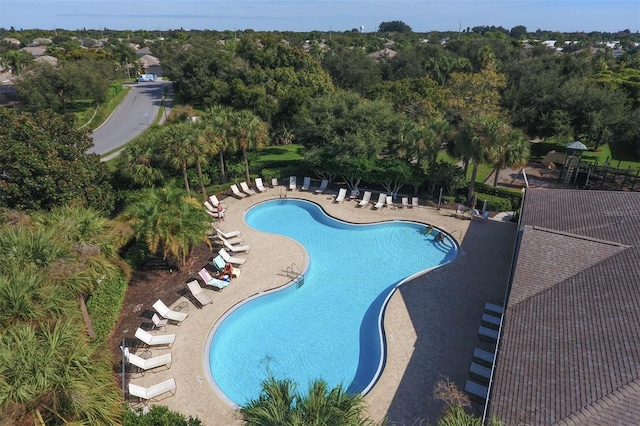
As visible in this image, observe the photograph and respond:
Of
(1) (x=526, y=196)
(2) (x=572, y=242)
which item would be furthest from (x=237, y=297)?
(1) (x=526, y=196)

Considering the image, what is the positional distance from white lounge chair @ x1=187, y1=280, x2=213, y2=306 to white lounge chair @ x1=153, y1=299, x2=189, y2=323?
108 centimetres

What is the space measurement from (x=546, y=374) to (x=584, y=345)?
5.63 ft

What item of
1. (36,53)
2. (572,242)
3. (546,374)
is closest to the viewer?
(546,374)

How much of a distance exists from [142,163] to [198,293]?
37.7ft

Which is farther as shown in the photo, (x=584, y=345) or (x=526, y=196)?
(x=526, y=196)

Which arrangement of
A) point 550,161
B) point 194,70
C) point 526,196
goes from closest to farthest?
point 526,196
point 550,161
point 194,70

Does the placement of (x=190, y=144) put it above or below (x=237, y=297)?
above

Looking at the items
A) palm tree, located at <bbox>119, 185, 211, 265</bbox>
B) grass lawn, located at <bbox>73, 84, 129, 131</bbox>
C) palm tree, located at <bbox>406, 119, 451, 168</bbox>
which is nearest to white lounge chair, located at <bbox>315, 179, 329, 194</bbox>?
palm tree, located at <bbox>406, 119, 451, 168</bbox>

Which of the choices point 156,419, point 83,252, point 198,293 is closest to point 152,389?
point 156,419

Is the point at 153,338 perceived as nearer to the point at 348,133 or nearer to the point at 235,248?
the point at 235,248

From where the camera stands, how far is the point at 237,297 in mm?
18953

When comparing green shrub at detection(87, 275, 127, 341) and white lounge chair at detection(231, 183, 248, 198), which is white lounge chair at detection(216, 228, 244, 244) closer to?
green shrub at detection(87, 275, 127, 341)

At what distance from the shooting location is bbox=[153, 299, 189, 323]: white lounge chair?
17.0 metres

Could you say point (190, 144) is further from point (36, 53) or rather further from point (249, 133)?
point (36, 53)
